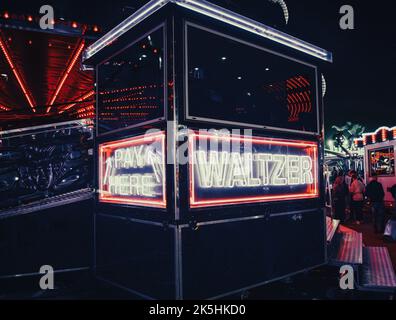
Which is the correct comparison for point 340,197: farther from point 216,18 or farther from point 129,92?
point 216,18

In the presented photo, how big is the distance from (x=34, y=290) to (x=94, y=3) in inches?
350

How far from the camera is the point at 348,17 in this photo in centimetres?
551

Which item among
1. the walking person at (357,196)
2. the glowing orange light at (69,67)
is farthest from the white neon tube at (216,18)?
the walking person at (357,196)

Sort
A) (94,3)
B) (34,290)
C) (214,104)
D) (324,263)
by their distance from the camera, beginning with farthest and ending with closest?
(94,3), (214,104), (324,263), (34,290)

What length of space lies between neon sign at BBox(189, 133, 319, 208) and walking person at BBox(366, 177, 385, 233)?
20.8 ft

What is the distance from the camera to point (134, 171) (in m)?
4.85

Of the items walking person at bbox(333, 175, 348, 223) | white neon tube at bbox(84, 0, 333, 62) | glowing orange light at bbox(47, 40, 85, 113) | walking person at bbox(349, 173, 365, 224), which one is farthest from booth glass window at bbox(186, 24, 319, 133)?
walking person at bbox(349, 173, 365, 224)

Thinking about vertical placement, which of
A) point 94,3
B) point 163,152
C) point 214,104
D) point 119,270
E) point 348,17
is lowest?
point 119,270

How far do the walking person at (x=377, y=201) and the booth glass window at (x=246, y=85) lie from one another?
495 centimetres

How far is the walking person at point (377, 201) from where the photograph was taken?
11258mm

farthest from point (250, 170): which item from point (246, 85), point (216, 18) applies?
point (246, 85)

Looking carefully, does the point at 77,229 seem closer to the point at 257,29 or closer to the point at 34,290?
the point at 34,290

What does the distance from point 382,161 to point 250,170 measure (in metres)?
15.2

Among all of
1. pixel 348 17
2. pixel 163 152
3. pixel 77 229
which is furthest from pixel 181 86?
pixel 77 229
